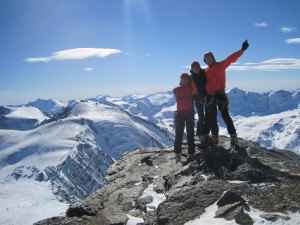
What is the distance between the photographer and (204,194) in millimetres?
10773

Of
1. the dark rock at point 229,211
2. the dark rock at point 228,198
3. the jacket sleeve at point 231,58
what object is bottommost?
the dark rock at point 229,211

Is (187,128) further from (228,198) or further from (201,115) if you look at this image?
(228,198)

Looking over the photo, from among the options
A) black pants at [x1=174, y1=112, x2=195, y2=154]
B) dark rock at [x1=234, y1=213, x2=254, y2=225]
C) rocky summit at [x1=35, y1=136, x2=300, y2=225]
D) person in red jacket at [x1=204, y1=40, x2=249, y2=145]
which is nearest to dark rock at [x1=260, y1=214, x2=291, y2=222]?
rocky summit at [x1=35, y1=136, x2=300, y2=225]

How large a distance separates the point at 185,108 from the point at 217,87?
2.00m

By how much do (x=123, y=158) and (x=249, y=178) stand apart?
41.9 feet

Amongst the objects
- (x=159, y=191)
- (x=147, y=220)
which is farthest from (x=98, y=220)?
(x=159, y=191)

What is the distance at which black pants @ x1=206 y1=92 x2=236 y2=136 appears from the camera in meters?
15.4

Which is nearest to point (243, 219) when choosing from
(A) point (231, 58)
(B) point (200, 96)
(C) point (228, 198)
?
(C) point (228, 198)

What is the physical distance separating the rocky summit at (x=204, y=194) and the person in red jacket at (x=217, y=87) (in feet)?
5.23

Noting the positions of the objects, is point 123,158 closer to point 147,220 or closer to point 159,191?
point 159,191

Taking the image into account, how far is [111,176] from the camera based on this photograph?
784 inches

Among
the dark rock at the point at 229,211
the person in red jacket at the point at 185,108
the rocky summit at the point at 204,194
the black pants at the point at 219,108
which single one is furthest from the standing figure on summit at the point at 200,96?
the dark rock at the point at 229,211

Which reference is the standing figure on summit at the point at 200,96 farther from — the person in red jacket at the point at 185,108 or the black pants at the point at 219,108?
the black pants at the point at 219,108

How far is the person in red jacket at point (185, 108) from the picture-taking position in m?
16.2
